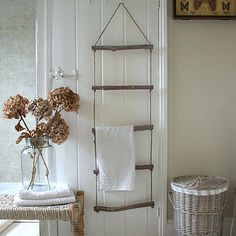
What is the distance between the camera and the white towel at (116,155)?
265cm

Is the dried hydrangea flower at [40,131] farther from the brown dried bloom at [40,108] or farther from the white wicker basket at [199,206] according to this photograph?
the white wicker basket at [199,206]

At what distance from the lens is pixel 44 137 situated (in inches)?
99.5

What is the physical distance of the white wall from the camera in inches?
109

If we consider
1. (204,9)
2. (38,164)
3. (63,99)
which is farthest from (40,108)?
(204,9)

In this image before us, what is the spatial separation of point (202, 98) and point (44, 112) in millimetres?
1215

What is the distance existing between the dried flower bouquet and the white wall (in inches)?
32.3

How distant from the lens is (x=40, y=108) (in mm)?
2451

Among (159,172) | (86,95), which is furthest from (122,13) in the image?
(159,172)

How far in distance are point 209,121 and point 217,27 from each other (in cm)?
73

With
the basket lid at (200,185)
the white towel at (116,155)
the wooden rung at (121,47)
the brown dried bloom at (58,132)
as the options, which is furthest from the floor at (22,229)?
the wooden rung at (121,47)

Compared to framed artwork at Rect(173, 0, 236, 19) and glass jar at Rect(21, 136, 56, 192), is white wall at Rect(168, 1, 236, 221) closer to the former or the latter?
framed artwork at Rect(173, 0, 236, 19)

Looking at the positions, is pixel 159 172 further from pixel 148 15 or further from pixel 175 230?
pixel 148 15

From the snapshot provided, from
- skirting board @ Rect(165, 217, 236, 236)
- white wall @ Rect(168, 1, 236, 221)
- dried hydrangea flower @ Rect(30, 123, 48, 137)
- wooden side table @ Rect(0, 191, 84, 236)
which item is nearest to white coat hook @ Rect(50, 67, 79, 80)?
dried hydrangea flower @ Rect(30, 123, 48, 137)

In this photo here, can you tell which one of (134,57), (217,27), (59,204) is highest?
(217,27)
